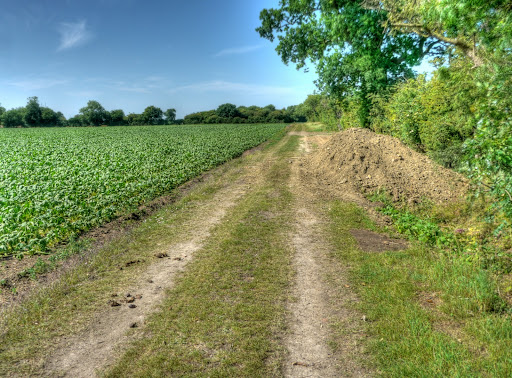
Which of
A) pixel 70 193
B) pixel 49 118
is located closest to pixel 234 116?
pixel 49 118

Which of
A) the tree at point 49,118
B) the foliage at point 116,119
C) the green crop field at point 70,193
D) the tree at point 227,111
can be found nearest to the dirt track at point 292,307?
the green crop field at point 70,193

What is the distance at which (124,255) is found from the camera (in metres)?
7.40

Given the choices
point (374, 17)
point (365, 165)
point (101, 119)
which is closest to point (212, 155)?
point (365, 165)

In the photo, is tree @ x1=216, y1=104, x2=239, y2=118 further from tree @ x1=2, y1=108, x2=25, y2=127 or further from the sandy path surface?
the sandy path surface

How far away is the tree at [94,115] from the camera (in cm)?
11194

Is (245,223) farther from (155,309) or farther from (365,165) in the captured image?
(365,165)

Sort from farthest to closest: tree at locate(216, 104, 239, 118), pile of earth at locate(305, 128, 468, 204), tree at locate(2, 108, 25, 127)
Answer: tree at locate(216, 104, 239, 118) → tree at locate(2, 108, 25, 127) → pile of earth at locate(305, 128, 468, 204)

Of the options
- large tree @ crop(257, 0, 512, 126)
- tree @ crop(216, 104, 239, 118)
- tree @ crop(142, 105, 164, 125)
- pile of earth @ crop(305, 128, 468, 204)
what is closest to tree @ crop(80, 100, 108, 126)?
tree @ crop(142, 105, 164, 125)

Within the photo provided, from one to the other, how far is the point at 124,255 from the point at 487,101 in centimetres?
773

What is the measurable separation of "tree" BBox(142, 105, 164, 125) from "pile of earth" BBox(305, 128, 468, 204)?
107 metres

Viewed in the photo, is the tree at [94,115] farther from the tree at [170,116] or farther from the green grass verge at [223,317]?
the green grass verge at [223,317]

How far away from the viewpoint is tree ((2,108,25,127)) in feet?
357

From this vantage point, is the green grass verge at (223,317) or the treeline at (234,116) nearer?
the green grass verge at (223,317)

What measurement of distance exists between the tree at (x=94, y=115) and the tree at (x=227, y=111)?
40.7 meters
